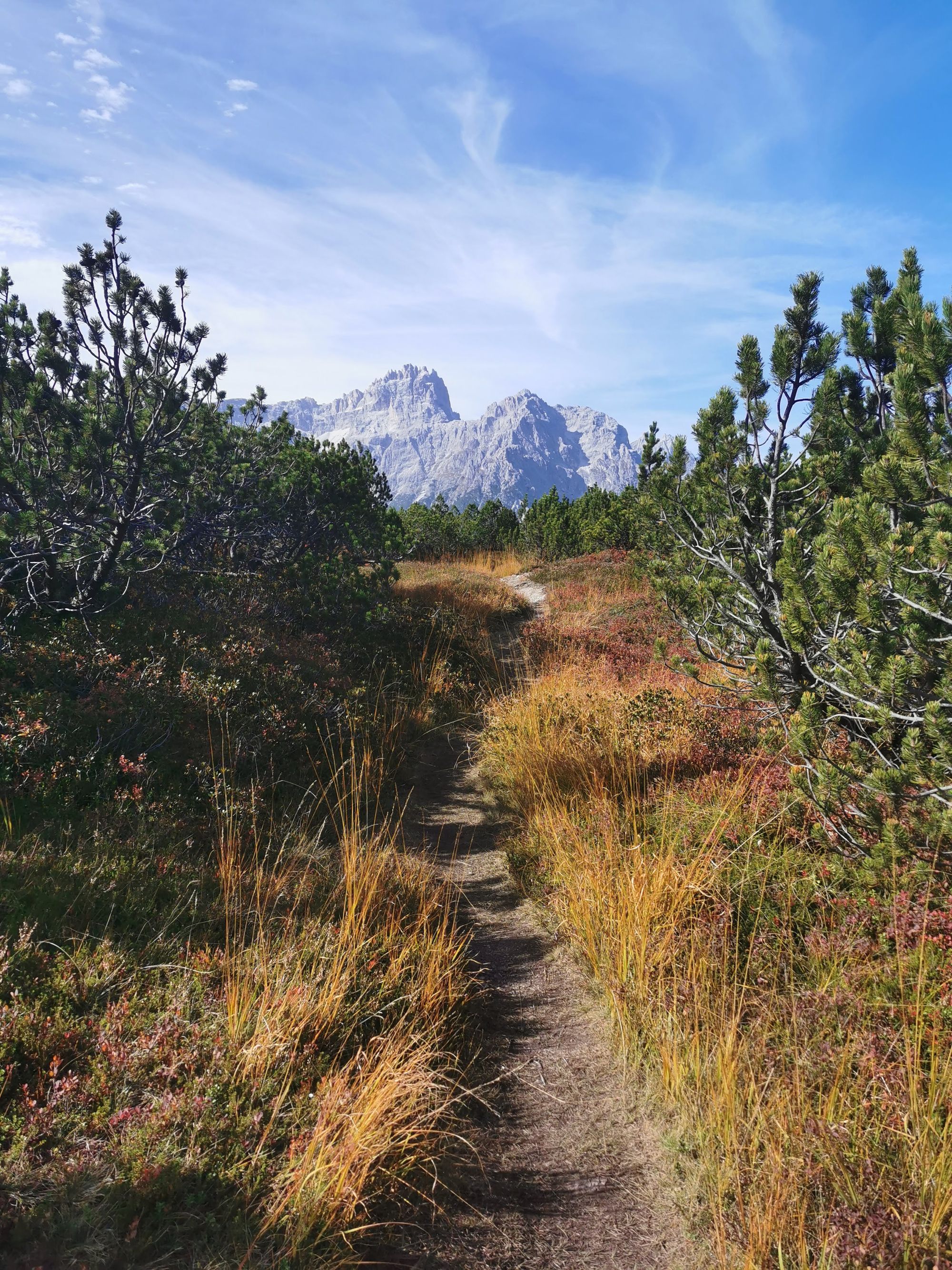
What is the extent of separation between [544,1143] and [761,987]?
1.21 metres

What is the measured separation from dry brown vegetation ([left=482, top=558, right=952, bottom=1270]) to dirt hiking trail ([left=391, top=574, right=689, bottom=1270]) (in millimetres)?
168

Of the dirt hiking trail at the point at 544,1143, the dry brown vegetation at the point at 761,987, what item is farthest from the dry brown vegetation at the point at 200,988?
the dry brown vegetation at the point at 761,987

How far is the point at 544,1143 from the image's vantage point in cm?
287

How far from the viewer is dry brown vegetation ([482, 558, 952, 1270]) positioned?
2184 millimetres

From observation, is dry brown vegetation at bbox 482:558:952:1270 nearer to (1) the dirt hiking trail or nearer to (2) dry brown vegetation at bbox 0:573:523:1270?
(1) the dirt hiking trail

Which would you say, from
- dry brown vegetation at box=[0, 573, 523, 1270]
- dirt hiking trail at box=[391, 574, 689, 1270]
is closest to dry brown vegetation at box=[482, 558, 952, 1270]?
dirt hiking trail at box=[391, 574, 689, 1270]

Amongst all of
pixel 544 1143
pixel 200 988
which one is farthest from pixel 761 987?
pixel 200 988

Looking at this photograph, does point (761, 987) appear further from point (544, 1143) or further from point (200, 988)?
point (200, 988)

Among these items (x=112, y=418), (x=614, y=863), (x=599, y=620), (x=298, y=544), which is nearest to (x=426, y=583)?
(x=599, y=620)

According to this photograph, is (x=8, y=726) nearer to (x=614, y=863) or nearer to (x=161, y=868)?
(x=161, y=868)

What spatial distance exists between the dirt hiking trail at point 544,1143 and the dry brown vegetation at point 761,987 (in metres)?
0.17

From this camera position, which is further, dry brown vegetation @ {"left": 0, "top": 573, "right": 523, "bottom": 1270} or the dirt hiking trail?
A: the dirt hiking trail

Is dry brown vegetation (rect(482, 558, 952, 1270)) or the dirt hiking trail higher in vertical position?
dry brown vegetation (rect(482, 558, 952, 1270))

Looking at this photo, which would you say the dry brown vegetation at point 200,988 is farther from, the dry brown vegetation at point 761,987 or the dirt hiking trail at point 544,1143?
the dry brown vegetation at point 761,987
